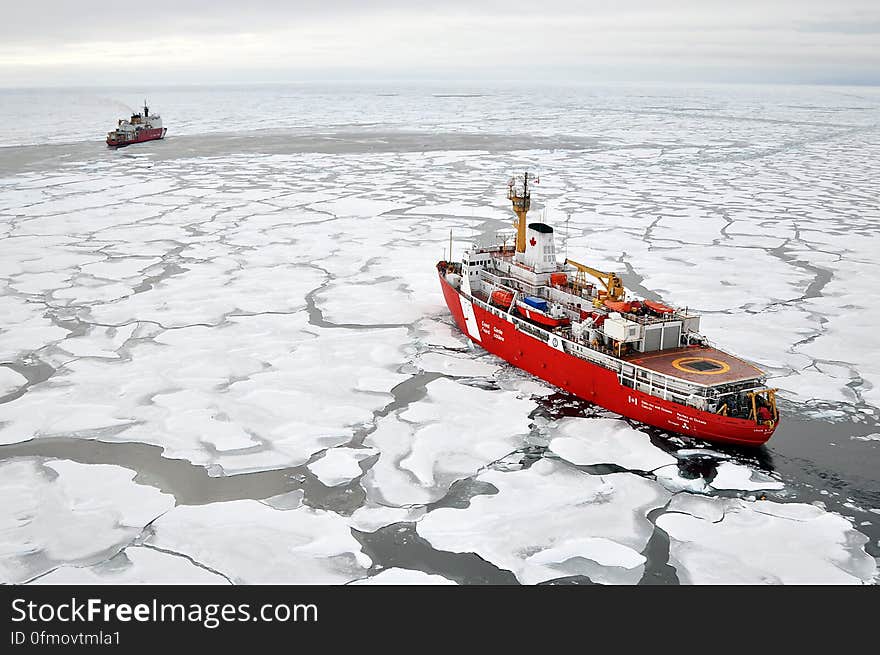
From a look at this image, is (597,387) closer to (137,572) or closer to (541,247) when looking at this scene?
(541,247)

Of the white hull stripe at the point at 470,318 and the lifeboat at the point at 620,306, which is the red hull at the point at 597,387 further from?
Answer: the lifeboat at the point at 620,306

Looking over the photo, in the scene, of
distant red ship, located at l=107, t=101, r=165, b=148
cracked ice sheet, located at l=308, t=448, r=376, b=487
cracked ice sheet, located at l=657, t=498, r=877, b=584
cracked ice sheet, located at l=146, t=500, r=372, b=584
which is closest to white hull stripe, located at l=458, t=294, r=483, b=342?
cracked ice sheet, located at l=308, t=448, r=376, b=487

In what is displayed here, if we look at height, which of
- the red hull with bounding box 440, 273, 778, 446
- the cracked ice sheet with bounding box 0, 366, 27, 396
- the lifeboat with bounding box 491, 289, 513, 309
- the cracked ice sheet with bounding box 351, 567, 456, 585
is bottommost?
the cracked ice sheet with bounding box 351, 567, 456, 585

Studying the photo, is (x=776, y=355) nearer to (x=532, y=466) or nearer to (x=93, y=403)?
(x=532, y=466)

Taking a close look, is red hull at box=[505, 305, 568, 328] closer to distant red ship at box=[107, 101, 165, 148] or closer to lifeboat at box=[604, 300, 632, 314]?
lifeboat at box=[604, 300, 632, 314]

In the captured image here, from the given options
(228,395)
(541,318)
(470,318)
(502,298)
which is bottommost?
(228,395)

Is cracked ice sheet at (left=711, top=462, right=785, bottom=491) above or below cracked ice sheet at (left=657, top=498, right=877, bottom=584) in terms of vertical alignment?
above

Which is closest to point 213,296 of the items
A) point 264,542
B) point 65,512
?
point 65,512
